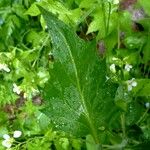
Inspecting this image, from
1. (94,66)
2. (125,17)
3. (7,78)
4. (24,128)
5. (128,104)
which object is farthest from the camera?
(7,78)

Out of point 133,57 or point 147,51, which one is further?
point 133,57

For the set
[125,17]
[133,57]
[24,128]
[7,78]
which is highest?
[125,17]

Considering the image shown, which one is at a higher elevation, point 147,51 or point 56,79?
point 56,79

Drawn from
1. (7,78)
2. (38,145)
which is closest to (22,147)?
(38,145)

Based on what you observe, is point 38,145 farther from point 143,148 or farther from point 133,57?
point 143,148

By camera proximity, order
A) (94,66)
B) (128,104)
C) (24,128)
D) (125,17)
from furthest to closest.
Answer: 1. (24,128)
2. (125,17)
3. (128,104)
4. (94,66)
